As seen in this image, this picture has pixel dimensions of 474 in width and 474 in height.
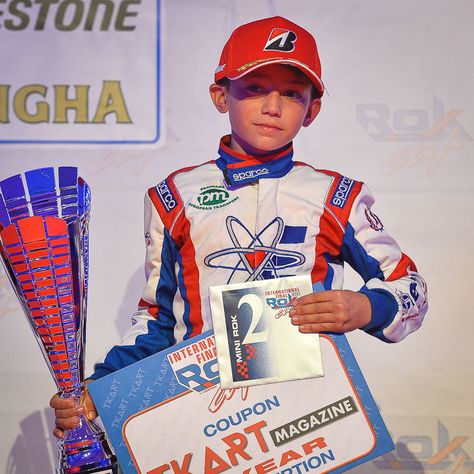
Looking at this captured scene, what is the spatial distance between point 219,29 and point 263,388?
114 cm

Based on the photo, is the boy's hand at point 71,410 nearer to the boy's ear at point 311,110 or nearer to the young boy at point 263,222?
the young boy at point 263,222

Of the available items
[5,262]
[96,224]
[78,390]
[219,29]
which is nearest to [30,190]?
[5,262]

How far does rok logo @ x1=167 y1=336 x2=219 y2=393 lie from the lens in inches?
43.3

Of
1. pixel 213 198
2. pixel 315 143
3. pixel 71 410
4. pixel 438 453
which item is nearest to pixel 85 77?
pixel 315 143

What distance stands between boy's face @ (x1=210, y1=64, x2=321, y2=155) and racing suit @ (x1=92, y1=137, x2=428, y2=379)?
0.04 meters

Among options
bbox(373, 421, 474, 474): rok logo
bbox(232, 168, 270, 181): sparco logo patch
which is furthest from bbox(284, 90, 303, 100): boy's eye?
bbox(373, 421, 474, 474): rok logo

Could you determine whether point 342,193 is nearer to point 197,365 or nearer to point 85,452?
point 197,365

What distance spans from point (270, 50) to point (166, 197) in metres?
0.29

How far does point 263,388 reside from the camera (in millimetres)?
1107

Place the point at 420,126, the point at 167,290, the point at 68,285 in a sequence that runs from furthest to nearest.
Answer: the point at 420,126 < the point at 167,290 < the point at 68,285

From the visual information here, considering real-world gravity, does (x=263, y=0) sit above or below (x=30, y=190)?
above

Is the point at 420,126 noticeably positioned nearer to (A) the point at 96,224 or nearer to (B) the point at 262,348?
(A) the point at 96,224

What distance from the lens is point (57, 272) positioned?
109 cm

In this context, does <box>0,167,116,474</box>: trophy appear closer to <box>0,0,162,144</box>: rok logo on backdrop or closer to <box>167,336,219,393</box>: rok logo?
<box>167,336,219,393</box>: rok logo
